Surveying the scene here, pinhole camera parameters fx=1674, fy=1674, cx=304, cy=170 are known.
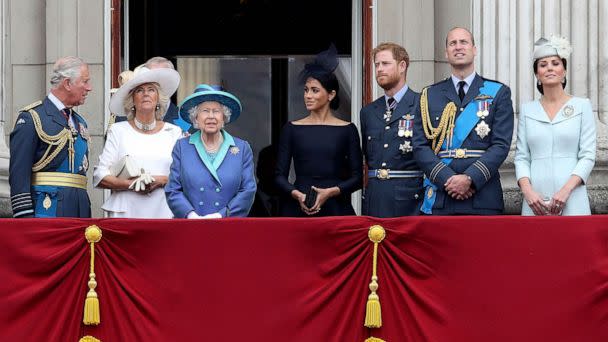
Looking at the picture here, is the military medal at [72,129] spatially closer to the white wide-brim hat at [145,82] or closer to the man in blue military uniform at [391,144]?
the white wide-brim hat at [145,82]

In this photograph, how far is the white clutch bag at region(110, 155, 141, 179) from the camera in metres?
10.6

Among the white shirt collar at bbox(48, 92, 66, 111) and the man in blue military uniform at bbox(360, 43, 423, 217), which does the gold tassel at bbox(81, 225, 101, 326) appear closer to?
the white shirt collar at bbox(48, 92, 66, 111)

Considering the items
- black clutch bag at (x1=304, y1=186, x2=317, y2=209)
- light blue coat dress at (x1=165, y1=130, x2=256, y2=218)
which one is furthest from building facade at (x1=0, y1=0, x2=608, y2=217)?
light blue coat dress at (x1=165, y1=130, x2=256, y2=218)

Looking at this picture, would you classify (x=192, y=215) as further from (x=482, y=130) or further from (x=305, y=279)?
(x=482, y=130)

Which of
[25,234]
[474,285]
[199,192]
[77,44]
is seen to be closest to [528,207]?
[474,285]

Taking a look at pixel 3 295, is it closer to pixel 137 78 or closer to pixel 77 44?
pixel 137 78

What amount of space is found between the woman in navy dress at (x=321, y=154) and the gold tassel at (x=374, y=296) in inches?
58.7

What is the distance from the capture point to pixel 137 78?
1080cm

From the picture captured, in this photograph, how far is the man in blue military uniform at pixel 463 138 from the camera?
10211 mm

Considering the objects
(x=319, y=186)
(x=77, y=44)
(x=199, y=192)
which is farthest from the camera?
(x=77, y=44)

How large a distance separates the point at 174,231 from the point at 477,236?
67.4 inches

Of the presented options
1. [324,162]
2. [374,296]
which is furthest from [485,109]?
[374,296]

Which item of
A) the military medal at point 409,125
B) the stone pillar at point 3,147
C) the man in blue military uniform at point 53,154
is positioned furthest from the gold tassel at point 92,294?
the stone pillar at point 3,147

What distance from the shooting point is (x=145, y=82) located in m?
10.8
